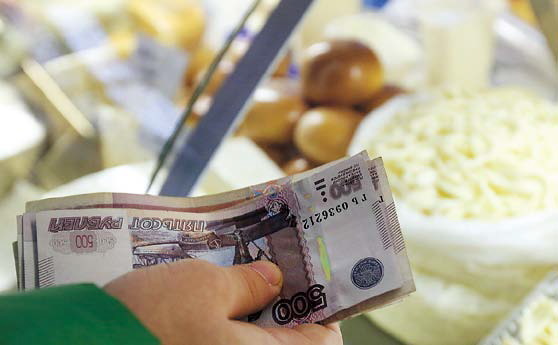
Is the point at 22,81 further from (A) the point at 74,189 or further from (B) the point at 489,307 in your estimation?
(B) the point at 489,307

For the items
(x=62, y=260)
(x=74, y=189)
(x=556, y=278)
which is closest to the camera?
(x=62, y=260)

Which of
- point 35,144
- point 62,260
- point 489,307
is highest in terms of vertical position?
point 35,144

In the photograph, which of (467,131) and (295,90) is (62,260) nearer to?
(467,131)

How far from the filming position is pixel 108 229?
56 cm

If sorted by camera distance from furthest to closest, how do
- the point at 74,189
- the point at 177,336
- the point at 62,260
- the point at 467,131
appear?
the point at 74,189
the point at 467,131
the point at 62,260
the point at 177,336

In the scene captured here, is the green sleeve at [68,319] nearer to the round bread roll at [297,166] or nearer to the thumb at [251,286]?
the thumb at [251,286]

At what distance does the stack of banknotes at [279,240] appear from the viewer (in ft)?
1.77

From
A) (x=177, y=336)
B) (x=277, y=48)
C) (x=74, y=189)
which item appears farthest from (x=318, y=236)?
(x=74, y=189)

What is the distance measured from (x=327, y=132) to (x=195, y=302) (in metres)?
0.76

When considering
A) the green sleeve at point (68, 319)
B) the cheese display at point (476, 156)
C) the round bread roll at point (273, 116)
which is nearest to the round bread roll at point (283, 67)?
the round bread roll at point (273, 116)

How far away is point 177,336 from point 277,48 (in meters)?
0.51

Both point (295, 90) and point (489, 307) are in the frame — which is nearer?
point (489, 307)

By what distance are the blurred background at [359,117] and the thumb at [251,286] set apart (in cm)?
37

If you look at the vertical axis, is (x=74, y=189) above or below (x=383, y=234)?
above
